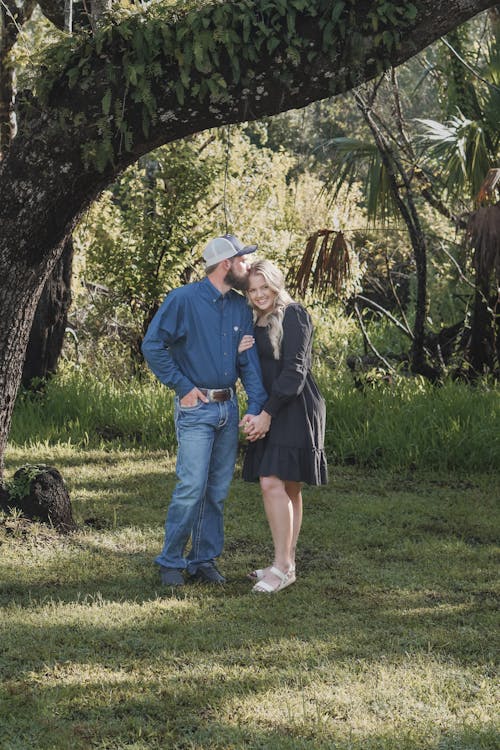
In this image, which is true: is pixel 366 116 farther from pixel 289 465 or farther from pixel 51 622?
pixel 51 622

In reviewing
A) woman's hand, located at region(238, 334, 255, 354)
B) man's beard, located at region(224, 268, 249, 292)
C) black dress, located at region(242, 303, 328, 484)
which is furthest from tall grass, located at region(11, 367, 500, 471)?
man's beard, located at region(224, 268, 249, 292)

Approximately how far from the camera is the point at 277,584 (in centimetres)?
533

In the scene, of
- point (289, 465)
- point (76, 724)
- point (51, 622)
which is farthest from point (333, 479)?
point (76, 724)

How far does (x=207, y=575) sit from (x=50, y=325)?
212 inches

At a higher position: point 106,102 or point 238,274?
point 106,102

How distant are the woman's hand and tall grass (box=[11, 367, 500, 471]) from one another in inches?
142

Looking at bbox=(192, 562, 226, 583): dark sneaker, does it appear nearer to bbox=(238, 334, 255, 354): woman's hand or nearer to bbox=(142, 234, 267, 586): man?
bbox=(142, 234, 267, 586): man

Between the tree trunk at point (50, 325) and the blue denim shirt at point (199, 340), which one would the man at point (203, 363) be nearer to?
the blue denim shirt at point (199, 340)

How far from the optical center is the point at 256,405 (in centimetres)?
527

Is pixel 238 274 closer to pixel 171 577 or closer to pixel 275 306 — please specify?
pixel 275 306

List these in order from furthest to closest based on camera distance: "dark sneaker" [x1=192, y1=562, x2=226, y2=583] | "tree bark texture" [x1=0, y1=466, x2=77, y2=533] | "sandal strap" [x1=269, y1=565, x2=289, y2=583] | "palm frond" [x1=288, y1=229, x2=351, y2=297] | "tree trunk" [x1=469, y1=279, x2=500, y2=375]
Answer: "tree trunk" [x1=469, y1=279, x2=500, y2=375], "palm frond" [x1=288, y1=229, x2=351, y2=297], "tree bark texture" [x1=0, y1=466, x2=77, y2=533], "dark sneaker" [x1=192, y1=562, x2=226, y2=583], "sandal strap" [x1=269, y1=565, x2=289, y2=583]

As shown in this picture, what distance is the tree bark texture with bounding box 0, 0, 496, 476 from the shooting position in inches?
206

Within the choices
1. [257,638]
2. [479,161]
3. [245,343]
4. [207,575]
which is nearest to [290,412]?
[245,343]

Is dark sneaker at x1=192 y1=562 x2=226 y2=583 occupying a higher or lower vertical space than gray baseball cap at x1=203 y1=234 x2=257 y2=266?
lower
